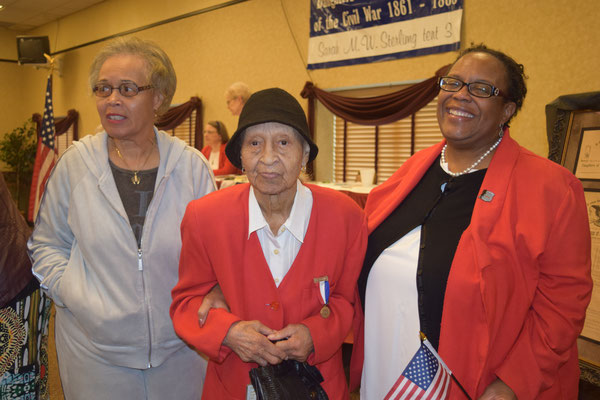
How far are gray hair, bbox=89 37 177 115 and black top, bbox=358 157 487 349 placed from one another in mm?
1040

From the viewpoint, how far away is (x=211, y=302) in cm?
140

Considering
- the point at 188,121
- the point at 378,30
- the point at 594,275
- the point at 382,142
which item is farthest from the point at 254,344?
the point at 188,121

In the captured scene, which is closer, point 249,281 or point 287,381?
point 287,381

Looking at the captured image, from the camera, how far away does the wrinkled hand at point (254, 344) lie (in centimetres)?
127

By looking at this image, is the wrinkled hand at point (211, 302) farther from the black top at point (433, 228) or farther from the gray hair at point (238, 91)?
the gray hair at point (238, 91)

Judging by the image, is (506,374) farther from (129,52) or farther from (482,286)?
(129,52)

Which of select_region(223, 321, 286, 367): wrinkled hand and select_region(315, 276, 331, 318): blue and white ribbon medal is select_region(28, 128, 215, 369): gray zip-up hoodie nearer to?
select_region(223, 321, 286, 367): wrinkled hand

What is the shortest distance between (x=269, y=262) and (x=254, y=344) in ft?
0.88

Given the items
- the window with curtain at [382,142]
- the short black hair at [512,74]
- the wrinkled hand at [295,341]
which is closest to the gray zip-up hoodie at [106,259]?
the wrinkled hand at [295,341]

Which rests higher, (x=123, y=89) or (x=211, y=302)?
(x=123, y=89)

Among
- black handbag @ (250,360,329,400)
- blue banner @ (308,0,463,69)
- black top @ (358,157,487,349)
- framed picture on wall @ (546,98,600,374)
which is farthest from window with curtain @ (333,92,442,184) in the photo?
black handbag @ (250,360,329,400)

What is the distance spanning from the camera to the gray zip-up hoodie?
154 centimetres

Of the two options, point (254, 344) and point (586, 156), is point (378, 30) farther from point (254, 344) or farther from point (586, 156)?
point (254, 344)

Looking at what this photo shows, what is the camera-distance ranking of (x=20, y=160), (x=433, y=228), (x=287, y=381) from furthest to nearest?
(x=20, y=160), (x=433, y=228), (x=287, y=381)
